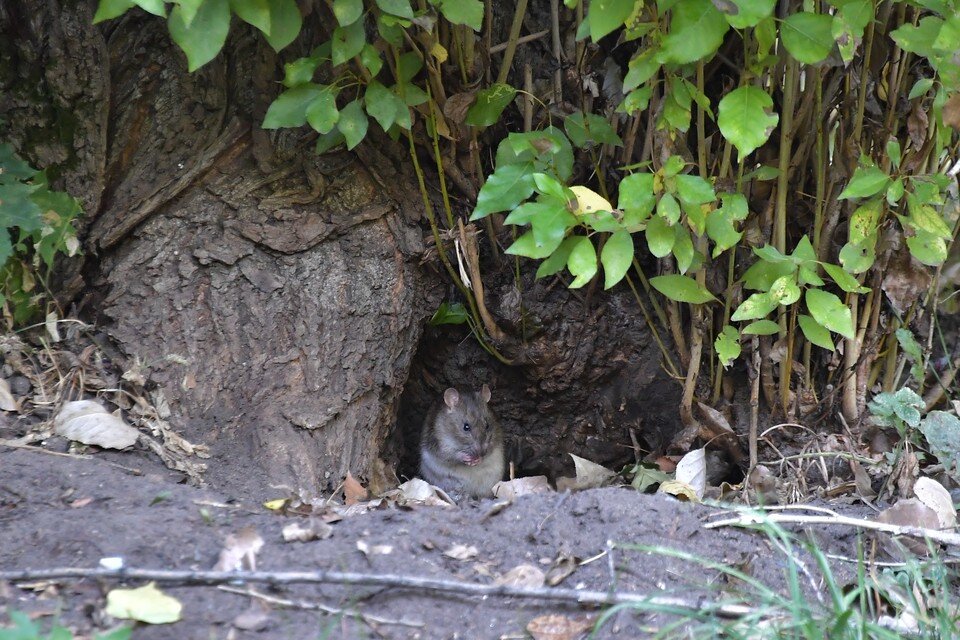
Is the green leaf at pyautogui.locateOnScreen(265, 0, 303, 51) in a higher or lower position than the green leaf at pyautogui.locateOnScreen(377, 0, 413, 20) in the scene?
lower

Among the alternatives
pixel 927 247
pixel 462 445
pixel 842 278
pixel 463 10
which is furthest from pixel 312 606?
pixel 462 445

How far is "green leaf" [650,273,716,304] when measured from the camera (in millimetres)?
3760

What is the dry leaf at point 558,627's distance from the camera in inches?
97.3

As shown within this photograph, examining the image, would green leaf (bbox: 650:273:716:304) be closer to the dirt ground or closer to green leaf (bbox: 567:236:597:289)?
green leaf (bbox: 567:236:597:289)

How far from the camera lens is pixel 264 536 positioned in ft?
9.15

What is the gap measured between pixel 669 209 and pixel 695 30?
656 millimetres

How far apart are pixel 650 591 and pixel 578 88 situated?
232cm

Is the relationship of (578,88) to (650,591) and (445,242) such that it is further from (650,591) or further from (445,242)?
(650,591)

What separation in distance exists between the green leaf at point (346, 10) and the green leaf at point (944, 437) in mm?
2746

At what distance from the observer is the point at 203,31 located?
9.08 ft

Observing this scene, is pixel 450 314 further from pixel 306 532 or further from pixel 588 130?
pixel 306 532

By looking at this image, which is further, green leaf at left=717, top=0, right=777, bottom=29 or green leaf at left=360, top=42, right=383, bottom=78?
green leaf at left=360, top=42, right=383, bottom=78

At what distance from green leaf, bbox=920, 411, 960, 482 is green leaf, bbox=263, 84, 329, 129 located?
9.13 ft

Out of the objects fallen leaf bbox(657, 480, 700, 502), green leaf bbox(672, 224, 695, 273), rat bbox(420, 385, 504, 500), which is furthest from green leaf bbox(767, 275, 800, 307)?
rat bbox(420, 385, 504, 500)
